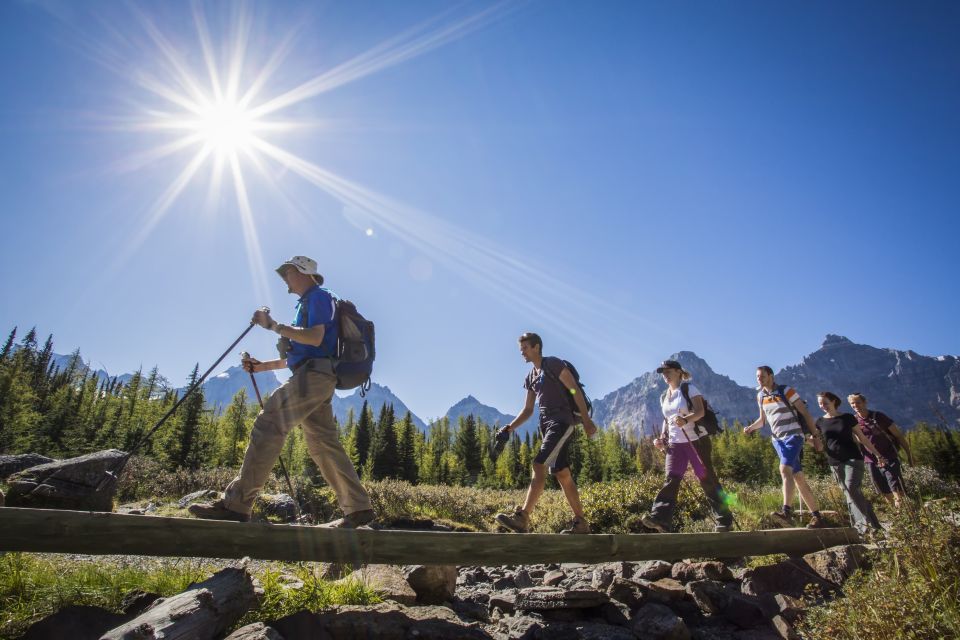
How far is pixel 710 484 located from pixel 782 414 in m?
1.64

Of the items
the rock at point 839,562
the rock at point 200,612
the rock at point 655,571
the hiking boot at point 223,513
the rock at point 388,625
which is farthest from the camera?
the rock at point 655,571

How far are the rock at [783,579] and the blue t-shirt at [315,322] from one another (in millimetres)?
5407

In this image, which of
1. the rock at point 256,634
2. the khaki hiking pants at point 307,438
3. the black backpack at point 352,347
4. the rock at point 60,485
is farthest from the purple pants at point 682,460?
the rock at point 60,485

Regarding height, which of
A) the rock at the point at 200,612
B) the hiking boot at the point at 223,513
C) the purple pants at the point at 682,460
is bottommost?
the rock at the point at 200,612

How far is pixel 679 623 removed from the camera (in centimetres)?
412

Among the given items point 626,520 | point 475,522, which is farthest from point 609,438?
point 626,520

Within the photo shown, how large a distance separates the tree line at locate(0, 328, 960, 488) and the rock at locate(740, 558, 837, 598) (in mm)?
12168

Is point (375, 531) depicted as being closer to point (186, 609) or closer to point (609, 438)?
point (186, 609)

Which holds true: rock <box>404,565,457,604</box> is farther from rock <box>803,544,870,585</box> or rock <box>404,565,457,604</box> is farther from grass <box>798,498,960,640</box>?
rock <box>803,544,870,585</box>

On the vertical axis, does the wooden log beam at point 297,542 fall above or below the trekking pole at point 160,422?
below

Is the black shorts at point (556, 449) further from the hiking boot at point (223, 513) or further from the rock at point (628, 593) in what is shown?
the hiking boot at point (223, 513)

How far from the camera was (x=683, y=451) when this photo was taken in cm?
620

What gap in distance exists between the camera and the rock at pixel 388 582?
13.6 feet

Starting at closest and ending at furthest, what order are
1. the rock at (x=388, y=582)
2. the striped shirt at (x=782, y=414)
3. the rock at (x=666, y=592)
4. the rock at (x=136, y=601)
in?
1. the rock at (x=136, y=601)
2. the rock at (x=388, y=582)
3. the rock at (x=666, y=592)
4. the striped shirt at (x=782, y=414)
